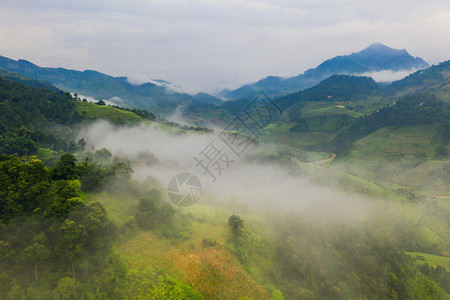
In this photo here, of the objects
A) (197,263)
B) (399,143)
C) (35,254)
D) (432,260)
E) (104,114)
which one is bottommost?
(432,260)

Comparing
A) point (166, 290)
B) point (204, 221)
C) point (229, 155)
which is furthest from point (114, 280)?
point (229, 155)

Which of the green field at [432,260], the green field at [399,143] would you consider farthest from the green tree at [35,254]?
the green field at [399,143]

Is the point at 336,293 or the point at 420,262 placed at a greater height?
the point at 336,293

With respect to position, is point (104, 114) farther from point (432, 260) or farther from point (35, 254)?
point (432, 260)

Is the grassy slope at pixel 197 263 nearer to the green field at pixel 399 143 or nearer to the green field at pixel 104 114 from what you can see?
the green field at pixel 104 114

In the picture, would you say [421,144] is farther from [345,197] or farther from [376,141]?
[345,197]

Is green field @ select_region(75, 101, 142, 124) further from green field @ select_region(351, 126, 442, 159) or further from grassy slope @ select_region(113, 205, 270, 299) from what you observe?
green field @ select_region(351, 126, 442, 159)

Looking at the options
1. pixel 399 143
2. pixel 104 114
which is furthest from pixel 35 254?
pixel 399 143

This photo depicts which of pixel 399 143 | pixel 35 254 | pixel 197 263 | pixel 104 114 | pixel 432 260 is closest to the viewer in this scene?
pixel 35 254

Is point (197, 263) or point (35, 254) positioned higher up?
point (35, 254)

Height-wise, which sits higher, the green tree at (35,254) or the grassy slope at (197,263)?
the green tree at (35,254)

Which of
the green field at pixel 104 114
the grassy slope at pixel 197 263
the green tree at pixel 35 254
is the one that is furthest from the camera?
the green field at pixel 104 114
